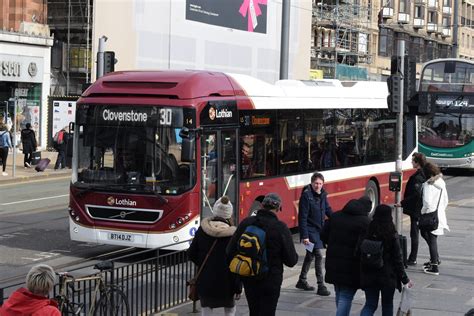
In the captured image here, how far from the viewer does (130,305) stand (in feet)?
30.1

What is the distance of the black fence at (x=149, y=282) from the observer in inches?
336

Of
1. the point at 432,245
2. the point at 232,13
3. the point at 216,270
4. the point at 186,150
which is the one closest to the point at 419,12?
→ the point at 232,13

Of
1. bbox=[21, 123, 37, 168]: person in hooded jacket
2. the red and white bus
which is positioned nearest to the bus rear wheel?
the red and white bus

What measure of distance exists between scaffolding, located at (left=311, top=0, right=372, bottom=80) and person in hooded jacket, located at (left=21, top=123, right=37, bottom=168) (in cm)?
2927

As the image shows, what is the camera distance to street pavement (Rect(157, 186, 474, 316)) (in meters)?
9.79

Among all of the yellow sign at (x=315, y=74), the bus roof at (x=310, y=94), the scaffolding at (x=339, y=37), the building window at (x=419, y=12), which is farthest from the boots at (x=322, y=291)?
the building window at (x=419, y=12)

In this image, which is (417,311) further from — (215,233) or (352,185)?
(352,185)

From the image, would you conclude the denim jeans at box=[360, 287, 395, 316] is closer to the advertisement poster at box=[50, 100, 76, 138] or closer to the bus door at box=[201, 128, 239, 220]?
the bus door at box=[201, 128, 239, 220]

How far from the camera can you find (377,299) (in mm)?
8047

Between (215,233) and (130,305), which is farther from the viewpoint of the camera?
(130,305)

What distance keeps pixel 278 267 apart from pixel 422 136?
2680 cm

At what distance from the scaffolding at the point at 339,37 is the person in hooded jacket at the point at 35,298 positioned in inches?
1991

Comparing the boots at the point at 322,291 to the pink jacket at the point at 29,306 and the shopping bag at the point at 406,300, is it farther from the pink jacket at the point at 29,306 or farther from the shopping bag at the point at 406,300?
the pink jacket at the point at 29,306

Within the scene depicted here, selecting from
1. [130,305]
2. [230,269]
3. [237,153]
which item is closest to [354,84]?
[237,153]
